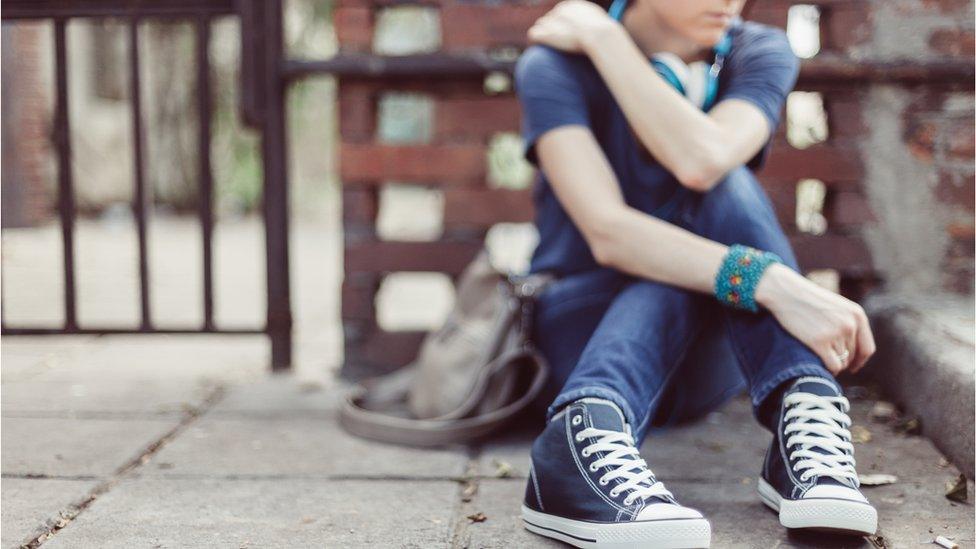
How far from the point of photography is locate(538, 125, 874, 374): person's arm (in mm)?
1854

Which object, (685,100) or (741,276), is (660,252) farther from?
(685,100)

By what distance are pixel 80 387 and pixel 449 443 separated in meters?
1.21

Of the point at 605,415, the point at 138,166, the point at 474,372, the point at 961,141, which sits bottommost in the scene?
the point at 474,372

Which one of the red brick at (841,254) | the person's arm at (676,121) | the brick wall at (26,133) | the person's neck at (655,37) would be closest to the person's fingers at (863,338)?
the person's arm at (676,121)

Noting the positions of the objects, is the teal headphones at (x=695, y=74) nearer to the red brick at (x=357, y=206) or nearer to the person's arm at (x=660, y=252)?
the person's arm at (x=660, y=252)

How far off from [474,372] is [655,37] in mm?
868

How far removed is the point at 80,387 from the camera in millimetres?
2898

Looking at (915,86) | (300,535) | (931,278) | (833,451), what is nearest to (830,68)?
(915,86)

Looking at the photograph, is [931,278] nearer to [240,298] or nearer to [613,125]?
[613,125]

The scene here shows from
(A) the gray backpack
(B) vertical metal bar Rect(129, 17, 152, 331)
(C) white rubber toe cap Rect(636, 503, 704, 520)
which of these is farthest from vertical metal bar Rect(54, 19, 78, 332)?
(C) white rubber toe cap Rect(636, 503, 704, 520)

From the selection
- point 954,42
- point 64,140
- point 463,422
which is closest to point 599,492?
point 463,422

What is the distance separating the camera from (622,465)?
1.68m

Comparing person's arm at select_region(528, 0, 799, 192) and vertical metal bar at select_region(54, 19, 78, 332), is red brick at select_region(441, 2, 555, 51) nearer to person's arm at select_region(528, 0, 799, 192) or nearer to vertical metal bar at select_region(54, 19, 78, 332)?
person's arm at select_region(528, 0, 799, 192)

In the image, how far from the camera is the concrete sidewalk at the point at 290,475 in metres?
1.77
